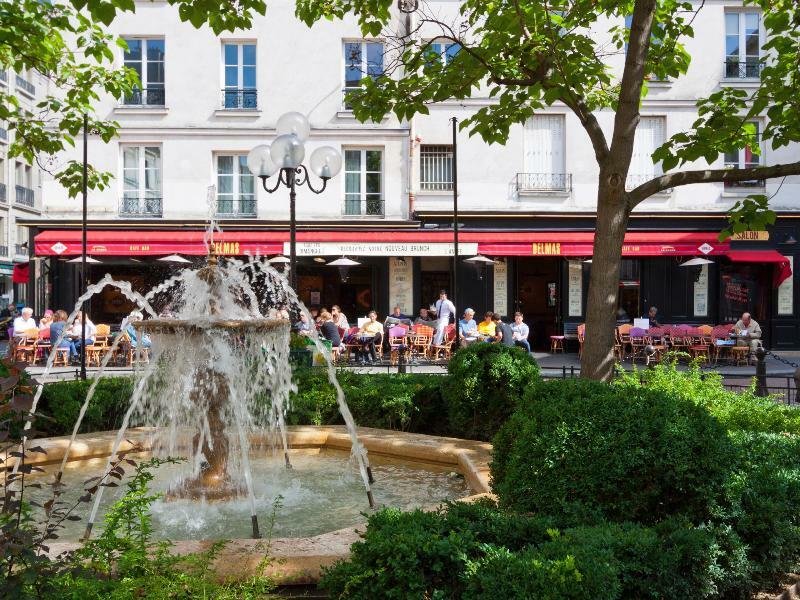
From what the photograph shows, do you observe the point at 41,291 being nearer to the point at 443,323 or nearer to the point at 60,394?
the point at 443,323

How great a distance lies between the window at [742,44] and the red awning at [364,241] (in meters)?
5.57

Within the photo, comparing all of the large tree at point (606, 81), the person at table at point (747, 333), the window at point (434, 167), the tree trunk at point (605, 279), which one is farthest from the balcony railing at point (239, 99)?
the tree trunk at point (605, 279)

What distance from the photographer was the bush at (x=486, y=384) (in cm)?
713

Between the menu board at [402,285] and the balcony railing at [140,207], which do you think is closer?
the balcony railing at [140,207]

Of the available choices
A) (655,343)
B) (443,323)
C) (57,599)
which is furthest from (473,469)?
(655,343)

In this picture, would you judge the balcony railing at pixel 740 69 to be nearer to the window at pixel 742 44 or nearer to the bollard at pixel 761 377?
the window at pixel 742 44

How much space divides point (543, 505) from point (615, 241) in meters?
3.26

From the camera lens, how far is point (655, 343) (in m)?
18.7

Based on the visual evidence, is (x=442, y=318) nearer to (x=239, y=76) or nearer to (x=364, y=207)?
(x=364, y=207)

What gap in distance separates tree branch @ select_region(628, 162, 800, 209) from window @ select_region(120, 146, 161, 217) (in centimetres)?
1765

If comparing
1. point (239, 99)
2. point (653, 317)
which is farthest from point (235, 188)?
point (653, 317)

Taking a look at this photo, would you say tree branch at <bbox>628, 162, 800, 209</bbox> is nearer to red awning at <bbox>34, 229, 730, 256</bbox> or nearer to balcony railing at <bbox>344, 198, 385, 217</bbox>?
red awning at <bbox>34, 229, 730, 256</bbox>

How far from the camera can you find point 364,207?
21.5m

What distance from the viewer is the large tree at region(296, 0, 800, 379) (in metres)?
6.33
